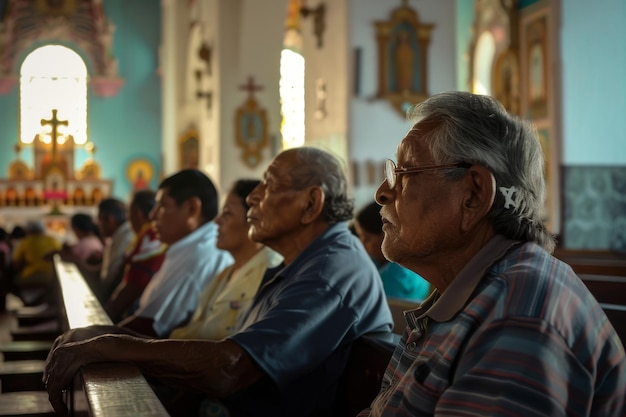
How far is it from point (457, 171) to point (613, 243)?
313 inches

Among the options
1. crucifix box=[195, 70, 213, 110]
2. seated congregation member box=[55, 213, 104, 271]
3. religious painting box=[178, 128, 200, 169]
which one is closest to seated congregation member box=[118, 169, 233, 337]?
seated congregation member box=[55, 213, 104, 271]

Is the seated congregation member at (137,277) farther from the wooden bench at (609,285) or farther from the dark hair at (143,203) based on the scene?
the wooden bench at (609,285)

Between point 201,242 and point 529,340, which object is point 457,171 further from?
point 201,242

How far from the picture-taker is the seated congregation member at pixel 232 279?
3.52m

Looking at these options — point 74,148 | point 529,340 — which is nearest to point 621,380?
point 529,340

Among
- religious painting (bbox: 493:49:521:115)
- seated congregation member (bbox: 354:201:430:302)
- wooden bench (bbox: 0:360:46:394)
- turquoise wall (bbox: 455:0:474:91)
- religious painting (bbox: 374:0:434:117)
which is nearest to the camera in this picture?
wooden bench (bbox: 0:360:46:394)

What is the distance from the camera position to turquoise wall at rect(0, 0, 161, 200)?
24.0 metres

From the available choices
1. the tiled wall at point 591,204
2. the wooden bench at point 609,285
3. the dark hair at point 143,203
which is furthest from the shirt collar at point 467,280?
the tiled wall at point 591,204

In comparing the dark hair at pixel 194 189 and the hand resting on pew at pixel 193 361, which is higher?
the dark hair at pixel 194 189

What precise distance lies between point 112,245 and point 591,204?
4.48 metres

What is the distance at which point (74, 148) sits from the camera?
23.1 m

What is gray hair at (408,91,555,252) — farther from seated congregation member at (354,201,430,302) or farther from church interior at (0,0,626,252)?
church interior at (0,0,626,252)

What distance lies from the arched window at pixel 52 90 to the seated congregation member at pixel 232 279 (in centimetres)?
2066

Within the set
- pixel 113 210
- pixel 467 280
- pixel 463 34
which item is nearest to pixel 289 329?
pixel 467 280
